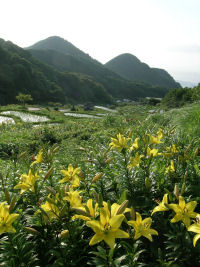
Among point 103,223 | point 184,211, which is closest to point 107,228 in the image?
point 103,223

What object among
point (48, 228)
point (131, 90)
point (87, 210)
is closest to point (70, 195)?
point (87, 210)

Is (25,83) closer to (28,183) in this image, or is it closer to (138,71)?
(28,183)

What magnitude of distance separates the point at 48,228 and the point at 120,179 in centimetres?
75

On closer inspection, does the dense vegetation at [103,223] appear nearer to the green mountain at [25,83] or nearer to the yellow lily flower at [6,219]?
the yellow lily flower at [6,219]

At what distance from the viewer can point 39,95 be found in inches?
2391

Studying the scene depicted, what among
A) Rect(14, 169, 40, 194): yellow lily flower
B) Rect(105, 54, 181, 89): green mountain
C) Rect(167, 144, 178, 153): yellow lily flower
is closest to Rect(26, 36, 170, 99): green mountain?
Rect(105, 54, 181, 89): green mountain

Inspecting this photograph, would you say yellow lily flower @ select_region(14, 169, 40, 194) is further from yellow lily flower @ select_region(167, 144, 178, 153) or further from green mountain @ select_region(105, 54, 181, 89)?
green mountain @ select_region(105, 54, 181, 89)

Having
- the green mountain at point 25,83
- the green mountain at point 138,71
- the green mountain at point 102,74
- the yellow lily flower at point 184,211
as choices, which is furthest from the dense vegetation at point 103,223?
the green mountain at point 138,71

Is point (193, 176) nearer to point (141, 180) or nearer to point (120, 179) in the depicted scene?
point (141, 180)

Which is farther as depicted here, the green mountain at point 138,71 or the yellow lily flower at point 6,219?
the green mountain at point 138,71

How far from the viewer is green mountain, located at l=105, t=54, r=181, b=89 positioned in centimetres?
15288

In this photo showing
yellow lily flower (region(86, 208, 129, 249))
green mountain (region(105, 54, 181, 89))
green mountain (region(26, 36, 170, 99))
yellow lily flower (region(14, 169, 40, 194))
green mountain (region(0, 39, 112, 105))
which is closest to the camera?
yellow lily flower (region(86, 208, 129, 249))

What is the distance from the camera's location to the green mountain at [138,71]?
15288 cm

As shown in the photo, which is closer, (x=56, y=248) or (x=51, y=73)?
(x=56, y=248)
